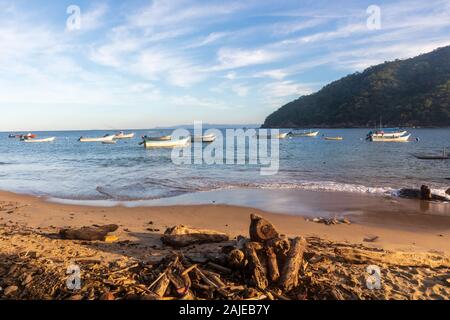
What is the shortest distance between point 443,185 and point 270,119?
180101 millimetres

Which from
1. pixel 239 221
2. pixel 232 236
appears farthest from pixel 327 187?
pixel 232 236

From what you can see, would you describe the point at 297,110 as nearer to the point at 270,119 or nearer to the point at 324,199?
A: the point at 270,119

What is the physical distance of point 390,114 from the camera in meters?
120

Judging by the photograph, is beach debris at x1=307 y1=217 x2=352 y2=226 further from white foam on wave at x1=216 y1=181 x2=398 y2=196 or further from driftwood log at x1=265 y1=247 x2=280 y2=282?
white foam on wave at x1=216 y1=181 x2=398 y2=196

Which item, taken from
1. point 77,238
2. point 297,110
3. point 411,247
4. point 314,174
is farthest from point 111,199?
point 297,110

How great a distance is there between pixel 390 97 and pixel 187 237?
134052 mm

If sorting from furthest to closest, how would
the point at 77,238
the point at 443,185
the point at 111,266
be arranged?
the point at 443,185
the point at 77,238
the point at 111,266

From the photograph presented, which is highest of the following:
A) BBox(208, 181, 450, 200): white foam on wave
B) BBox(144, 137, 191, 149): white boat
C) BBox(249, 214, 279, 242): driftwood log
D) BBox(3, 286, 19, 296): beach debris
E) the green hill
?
the green hill

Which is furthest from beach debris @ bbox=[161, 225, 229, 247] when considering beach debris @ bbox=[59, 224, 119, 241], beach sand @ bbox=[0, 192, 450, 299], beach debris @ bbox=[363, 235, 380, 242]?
beach debris @ bbox=[363, 235, 380, 242]

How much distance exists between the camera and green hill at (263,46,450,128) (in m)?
112

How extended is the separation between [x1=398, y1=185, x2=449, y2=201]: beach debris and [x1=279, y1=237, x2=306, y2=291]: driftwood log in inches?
438

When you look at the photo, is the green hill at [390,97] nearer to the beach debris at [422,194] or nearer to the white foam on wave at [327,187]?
the white foam on wave at [327,187]

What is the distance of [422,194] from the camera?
14.4 m

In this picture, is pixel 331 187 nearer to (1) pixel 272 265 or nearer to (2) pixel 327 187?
(2) pixel 327 187
